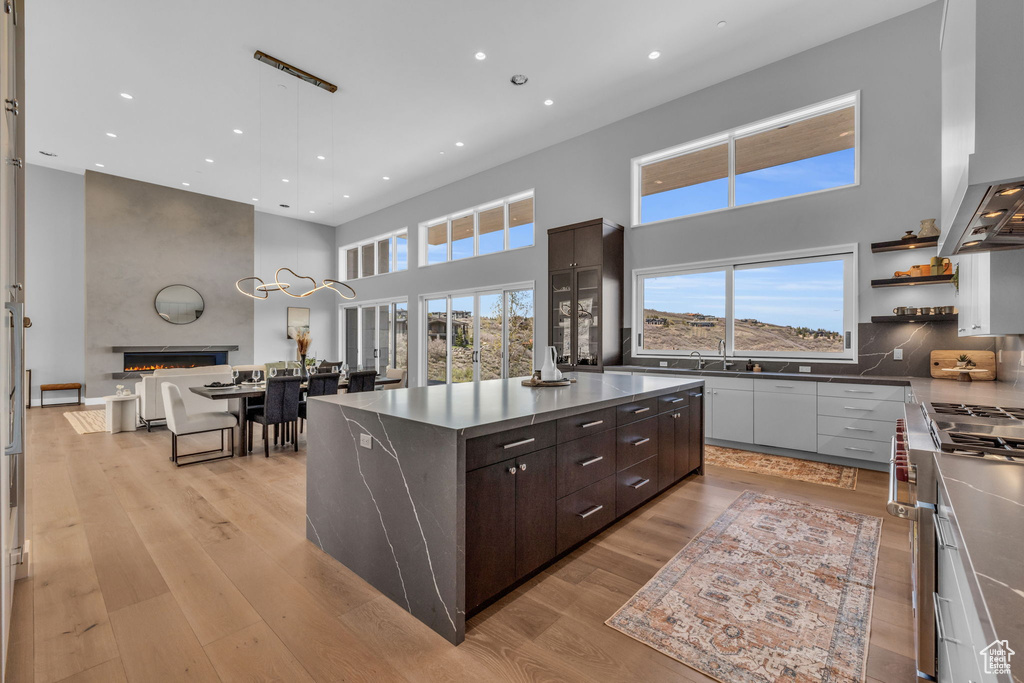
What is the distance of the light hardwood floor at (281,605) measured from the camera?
1.63 metres

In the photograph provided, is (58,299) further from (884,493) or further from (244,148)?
(884,493)

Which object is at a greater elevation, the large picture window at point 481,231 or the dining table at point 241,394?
the large picture window at point 481,231

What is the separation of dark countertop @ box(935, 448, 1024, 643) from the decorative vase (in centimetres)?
371

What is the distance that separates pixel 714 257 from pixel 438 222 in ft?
18.1

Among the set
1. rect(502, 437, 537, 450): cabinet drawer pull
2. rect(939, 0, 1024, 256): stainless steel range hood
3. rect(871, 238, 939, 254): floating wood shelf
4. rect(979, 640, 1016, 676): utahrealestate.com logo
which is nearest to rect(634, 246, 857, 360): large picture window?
rect(871, 238, 939, 254): floating wood shelf

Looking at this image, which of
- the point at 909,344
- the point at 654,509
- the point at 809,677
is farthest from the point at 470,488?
the point at 909,344

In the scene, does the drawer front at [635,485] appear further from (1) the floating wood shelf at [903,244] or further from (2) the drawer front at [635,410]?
(1) the floating wood shelf at [903,244]

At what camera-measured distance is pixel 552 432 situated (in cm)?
224

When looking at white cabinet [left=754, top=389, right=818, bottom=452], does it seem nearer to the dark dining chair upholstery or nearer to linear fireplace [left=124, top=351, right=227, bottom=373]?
the dark dining chair upholstery

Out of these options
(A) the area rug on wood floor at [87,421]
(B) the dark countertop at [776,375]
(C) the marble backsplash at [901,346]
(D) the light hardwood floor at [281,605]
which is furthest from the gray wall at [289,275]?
(C) the marble backsplash at [901,346]

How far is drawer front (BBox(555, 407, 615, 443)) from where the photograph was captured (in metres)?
2.30

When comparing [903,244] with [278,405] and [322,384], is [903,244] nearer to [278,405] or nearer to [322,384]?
[322,384]

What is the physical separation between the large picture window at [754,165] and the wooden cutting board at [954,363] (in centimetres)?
181

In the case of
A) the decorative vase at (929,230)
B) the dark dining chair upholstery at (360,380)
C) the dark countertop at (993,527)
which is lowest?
the dark dining chair upholstery at (360,380)
